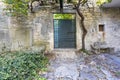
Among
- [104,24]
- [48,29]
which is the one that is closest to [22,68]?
[48,29]

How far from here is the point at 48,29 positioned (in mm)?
8664

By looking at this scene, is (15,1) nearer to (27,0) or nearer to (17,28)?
(27,0)

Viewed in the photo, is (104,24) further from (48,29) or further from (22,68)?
(22,68)

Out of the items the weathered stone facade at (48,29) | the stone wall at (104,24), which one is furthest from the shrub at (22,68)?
the stone wall at (104,24)

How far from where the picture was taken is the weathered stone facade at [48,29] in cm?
852

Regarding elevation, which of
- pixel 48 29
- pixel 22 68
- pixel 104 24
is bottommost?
pixel 22 68

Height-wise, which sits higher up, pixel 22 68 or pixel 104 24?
pixel 104 24

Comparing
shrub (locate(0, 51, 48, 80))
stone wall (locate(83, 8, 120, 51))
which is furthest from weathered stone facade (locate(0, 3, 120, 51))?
shrub (locate(0, 51, 48, 80))

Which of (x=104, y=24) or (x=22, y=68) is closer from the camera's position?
(x=22, y=68)

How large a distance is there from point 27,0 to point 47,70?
3401 mm

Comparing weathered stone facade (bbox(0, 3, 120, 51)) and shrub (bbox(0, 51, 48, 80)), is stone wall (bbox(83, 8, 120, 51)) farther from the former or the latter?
shrub (bbox(0, 51, 48, 80))

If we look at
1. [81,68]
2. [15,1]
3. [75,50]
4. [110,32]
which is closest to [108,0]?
[110,32]

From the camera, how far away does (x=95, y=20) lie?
8.71 meters

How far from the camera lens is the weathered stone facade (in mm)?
8516
